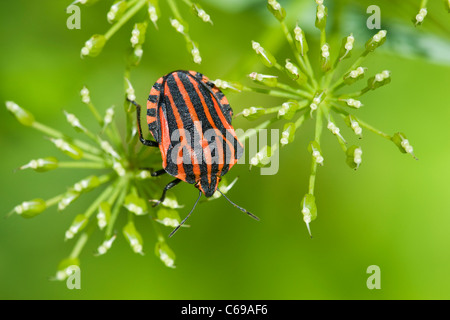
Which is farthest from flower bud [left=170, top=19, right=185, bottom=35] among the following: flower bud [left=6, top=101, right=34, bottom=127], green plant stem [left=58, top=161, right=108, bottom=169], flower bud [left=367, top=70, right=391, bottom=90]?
flower bud [left=367, top=70, right=391, bottom=90]

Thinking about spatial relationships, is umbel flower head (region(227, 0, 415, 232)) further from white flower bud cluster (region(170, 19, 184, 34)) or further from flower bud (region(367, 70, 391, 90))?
white flower bud cluster (region(170, 19, 184, 34))

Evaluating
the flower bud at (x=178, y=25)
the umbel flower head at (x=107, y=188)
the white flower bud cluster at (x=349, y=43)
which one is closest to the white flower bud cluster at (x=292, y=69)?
the white flower bud cluster at (x=349, y=43)

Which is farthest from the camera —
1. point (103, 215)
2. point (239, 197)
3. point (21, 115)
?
point (239, 197)

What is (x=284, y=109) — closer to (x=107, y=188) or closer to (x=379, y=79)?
(x=379, y=79)

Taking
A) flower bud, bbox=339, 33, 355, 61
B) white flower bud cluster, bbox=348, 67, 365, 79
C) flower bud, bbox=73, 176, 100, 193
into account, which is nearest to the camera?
white flower bud cluster, bbox=348, 67, 365, 79

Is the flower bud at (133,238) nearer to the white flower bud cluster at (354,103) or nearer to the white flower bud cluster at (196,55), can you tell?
the white flower bud cluster at (196,55)

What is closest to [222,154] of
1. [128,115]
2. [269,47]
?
[128,115]

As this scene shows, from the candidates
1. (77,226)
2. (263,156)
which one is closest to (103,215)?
(77,226)
